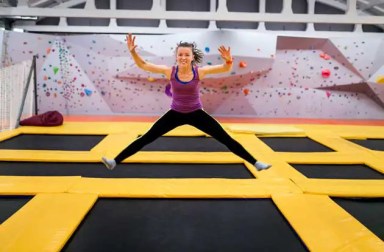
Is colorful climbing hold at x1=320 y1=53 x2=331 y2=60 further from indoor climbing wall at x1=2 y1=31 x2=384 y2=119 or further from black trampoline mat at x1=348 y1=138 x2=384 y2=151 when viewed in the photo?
black trampoline mat at x1=348 y1=138 x2=384 y2=151

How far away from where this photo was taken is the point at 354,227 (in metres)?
1.99

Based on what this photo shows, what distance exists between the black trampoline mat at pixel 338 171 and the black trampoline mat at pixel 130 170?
553mm

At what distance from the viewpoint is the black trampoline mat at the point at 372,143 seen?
14.0ft

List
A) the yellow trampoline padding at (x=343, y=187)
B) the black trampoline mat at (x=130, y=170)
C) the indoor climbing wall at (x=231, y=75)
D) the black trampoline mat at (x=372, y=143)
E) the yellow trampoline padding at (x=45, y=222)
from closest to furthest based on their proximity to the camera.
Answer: the yellow trampoline padding at (x=45, y=222) < the yellow trampoline padding at (x=343, y=187) < the black trampoline mat at (x=130, y=170) < the black trampoline mat at (x=372, y=143) < the indoor climbing wall at (x=231, y=75)

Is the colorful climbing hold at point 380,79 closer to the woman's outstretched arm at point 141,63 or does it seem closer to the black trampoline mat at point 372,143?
the black trampoline mat at point 372,143

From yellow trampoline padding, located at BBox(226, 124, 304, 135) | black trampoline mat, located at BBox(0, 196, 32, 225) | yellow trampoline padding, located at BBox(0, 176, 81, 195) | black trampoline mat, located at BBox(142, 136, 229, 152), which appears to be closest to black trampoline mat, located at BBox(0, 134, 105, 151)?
black trampoline mat, located at BBox(142, 136, 229, 152)

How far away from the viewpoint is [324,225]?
202 centimetres

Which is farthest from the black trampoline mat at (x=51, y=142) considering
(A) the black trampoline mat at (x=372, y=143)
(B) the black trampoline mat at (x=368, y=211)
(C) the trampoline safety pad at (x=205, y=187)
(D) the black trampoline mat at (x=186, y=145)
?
(A) the black trampoline mat at (x=372, y=143)

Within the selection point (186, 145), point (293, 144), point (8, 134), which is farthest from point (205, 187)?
point (8, 134)

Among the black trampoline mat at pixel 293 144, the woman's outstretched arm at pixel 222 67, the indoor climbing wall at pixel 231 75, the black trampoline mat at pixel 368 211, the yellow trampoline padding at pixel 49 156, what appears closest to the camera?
the black trampoline mat at pixel 368 211

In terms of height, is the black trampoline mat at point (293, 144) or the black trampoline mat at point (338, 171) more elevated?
the black trampoline mat at point (338, 171)

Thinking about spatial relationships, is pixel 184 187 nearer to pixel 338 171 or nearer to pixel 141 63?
pixel 141 63

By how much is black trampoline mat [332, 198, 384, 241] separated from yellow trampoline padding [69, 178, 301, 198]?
1.12 ft

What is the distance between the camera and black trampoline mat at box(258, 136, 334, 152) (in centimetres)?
407
